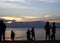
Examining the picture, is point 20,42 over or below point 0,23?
below

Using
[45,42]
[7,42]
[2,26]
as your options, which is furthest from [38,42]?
[2,26]

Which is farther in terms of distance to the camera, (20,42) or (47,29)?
(47,29)

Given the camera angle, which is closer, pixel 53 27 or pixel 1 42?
pixel 1 42

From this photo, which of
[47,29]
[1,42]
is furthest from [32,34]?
[1,42]

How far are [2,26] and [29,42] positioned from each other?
2952mm

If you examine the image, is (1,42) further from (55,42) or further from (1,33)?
(55,42)

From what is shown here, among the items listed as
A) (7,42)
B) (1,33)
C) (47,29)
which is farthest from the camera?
(47,29)

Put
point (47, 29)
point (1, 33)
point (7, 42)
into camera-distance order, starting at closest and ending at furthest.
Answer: point (7, 42)
point (1, 33)
point (47, 29)

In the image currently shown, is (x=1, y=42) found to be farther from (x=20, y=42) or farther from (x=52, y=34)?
(x=52, y=34)

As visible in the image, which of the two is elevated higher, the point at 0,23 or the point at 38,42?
the point at 0,23

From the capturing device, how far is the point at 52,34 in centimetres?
1989

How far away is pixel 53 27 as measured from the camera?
2022 cm

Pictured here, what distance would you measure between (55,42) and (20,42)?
2.47 m

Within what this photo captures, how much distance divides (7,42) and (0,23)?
2540 mm
